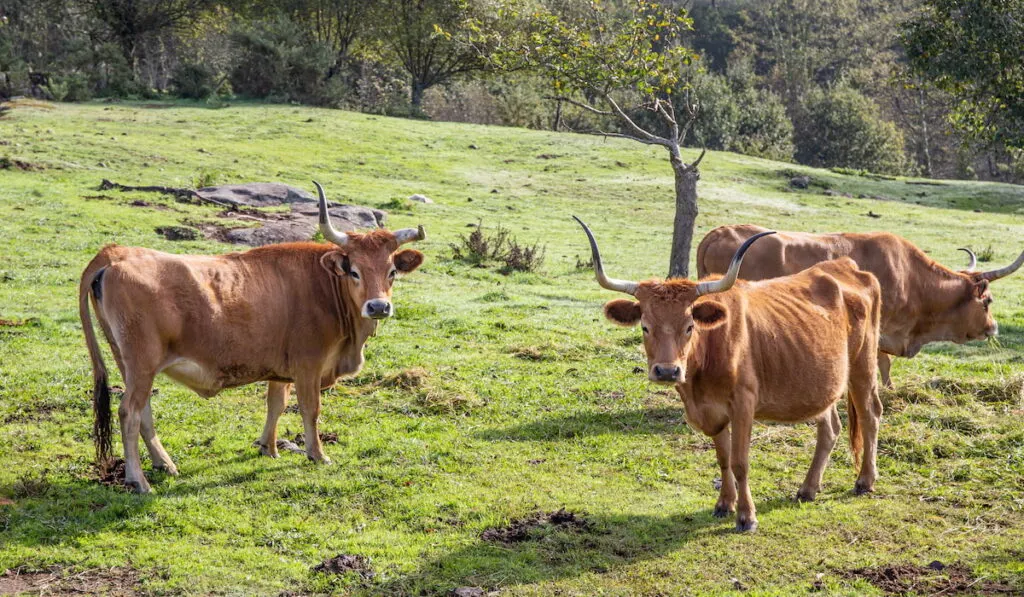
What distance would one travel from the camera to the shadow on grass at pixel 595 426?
35.3 feet

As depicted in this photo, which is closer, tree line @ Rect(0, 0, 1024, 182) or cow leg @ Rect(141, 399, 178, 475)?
cow leg @ Rect(141, 399, 178, 475)

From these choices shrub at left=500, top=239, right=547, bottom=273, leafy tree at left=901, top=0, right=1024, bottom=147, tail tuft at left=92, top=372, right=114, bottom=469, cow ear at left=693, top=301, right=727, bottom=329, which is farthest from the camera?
shrub at left=500, top=239, right=547, bottom=273

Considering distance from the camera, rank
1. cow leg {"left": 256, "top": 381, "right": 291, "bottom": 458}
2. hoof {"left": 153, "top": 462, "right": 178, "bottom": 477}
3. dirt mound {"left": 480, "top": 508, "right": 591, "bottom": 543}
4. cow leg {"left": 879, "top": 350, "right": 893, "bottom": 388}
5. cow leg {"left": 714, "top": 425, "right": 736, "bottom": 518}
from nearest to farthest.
→ dirt mound {"left": 480, "top": 508, "right": 591, "bottom": 543}, cow leg {"left": 714, "top": 425, "right": 736, "bottom": 518}, hoof {"left": 153, "top": 462, "right": 178, "bottom": 477}, cow leg {"left": 256, "top": 381, "right": 291, "bottom": 458}, cow leg {"left": 879, "top": 350, "right": 893, "bottom": 388}

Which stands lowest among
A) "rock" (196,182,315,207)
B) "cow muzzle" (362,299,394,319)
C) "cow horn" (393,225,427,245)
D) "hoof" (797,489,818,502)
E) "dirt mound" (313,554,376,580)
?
"dirt mound" (313,554,376,580)

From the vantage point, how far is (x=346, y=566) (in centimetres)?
735

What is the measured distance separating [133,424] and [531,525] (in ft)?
11.9

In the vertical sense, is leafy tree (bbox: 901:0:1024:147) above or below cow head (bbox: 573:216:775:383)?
above

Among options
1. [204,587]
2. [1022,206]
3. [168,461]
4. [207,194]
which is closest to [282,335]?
[168,461]

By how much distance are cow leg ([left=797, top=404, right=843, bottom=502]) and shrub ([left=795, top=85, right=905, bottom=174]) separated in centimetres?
5519

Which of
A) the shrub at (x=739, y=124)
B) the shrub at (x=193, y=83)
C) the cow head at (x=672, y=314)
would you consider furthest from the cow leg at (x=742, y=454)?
Result: the shrub at (x=739, y=124)

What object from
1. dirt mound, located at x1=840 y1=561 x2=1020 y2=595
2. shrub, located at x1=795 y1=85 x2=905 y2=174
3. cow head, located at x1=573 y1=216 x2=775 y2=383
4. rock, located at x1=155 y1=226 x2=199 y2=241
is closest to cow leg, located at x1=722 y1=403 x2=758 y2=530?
cow head, located at x1=573 y1=216 x2=775 y2=383

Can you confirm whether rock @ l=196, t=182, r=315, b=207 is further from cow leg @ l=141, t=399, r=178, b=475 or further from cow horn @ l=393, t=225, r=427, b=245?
cow leg @ l=141, t=399, r=178, b=475

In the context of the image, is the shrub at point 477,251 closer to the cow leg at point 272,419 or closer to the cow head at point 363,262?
the cow head at point 363,262

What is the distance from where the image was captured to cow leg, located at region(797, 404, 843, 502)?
28.9 ft
